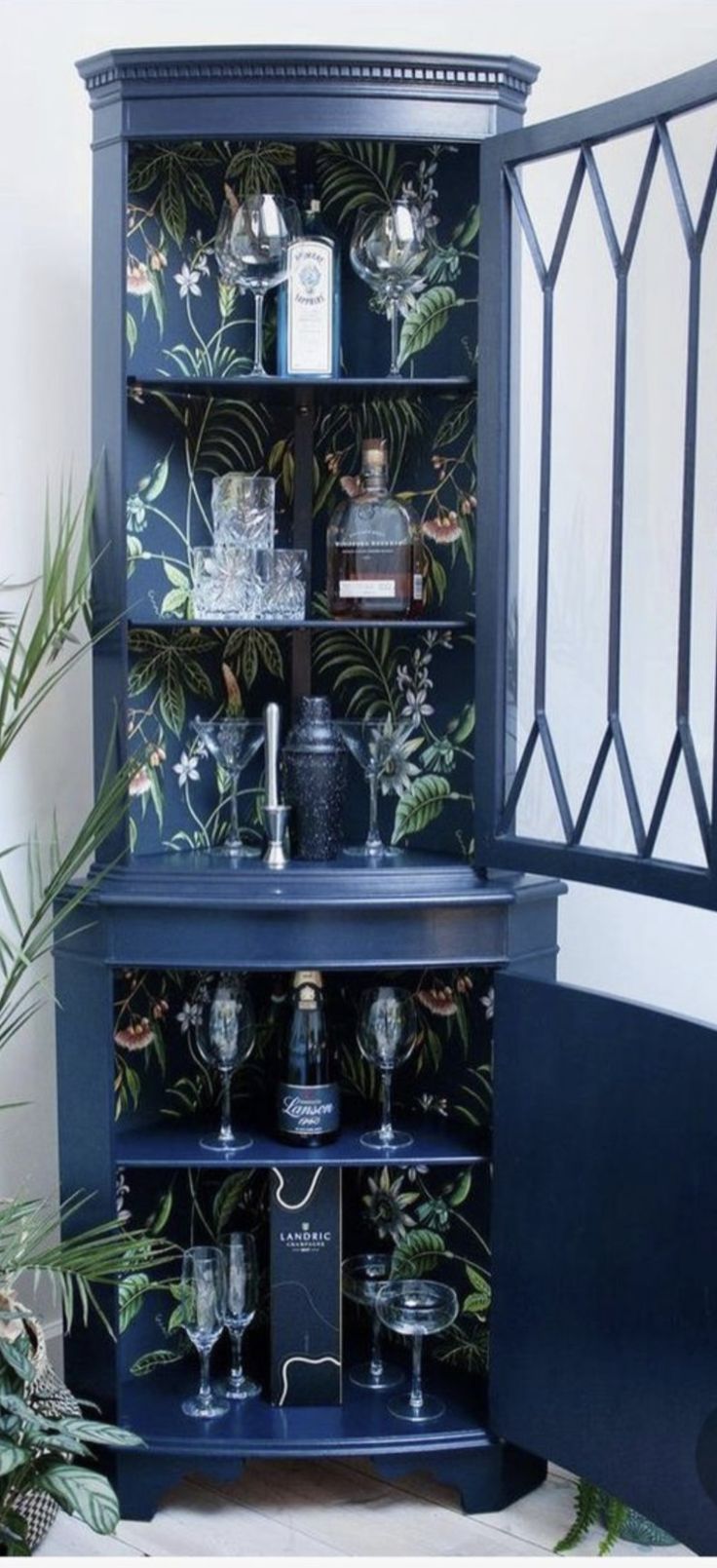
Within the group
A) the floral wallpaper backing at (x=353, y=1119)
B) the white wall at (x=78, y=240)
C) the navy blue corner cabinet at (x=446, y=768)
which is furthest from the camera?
the white wall at (x=78, y=240)

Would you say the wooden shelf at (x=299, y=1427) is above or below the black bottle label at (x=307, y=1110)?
below

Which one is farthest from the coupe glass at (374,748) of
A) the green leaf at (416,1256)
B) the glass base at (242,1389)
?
the glass base at (242,1389)

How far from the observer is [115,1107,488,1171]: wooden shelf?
2574 mm

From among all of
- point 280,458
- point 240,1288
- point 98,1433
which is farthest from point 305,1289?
point 280,458

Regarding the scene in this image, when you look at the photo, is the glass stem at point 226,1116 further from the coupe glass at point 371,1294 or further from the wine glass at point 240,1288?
the coupe glass at point 371,1294

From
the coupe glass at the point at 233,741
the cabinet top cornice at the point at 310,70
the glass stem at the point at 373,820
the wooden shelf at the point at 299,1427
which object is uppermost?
the cabinet top cornice at the point at 310,70

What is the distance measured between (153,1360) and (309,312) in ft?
5.44

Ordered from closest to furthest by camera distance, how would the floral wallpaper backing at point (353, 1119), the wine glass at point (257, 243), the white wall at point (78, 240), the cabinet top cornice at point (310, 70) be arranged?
the cabinet top cornice at point (310, 70) < the wine glass at point (257, 243) < the floral wallpaper backing at point (353, 1119) < the white wall at point (78, 240)

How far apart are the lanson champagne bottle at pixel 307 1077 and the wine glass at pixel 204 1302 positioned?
21 centimetres

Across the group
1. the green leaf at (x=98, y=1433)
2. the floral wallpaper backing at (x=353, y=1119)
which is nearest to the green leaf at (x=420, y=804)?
the floral wallpaper backing at (x=353, y=1119)

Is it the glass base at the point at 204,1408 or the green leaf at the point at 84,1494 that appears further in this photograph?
the glass base at the point at 204,1408

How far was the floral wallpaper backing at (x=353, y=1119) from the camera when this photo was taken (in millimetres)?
2752

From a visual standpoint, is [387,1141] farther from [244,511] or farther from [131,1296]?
[244,511]

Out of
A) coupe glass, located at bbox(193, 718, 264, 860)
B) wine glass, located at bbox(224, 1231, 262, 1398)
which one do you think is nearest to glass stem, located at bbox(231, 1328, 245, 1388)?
wine glass, located at bbox(224, 1231, 262, 1398)
